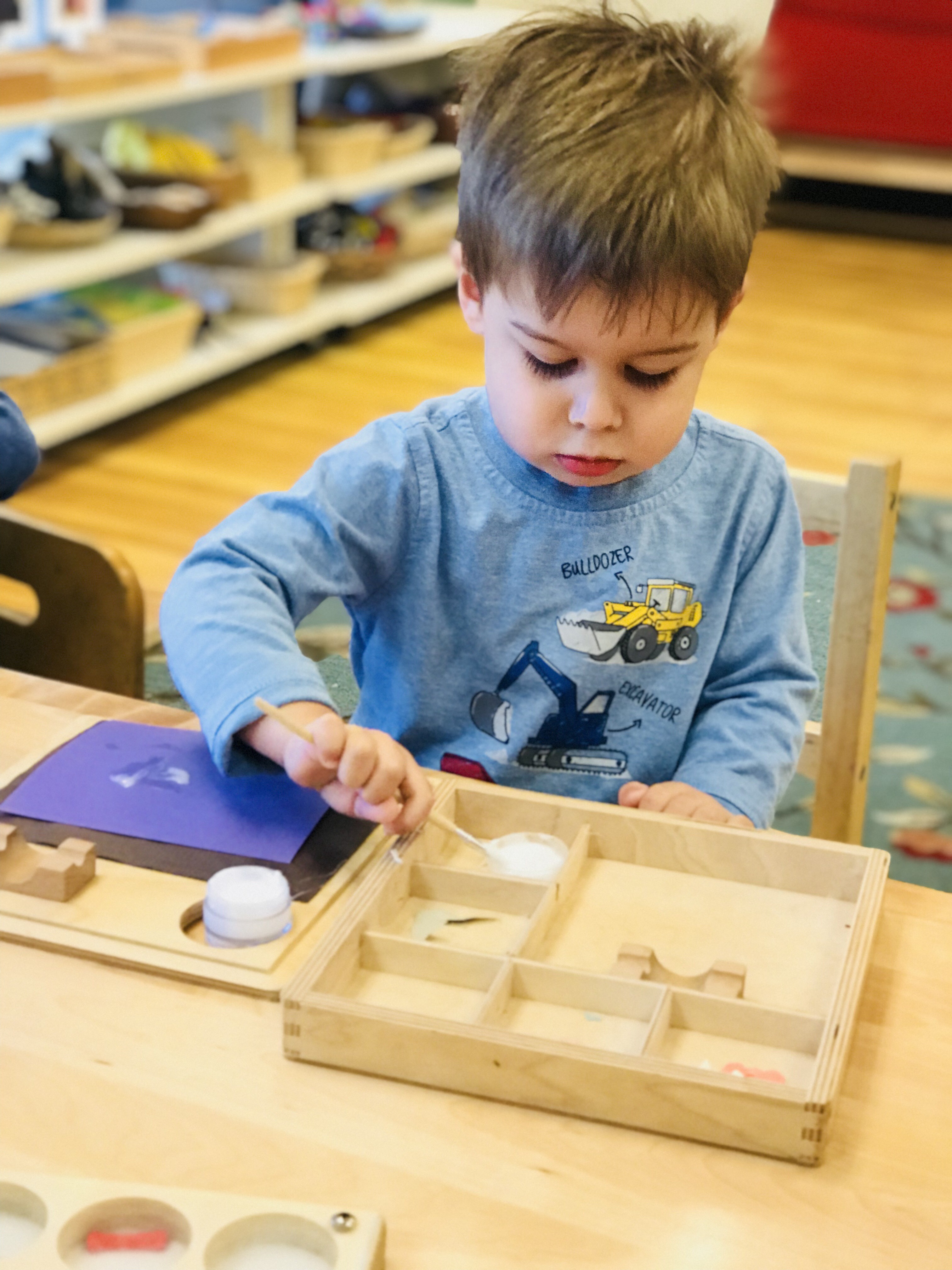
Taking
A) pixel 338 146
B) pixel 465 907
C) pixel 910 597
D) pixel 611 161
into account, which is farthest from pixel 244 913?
pixel 338 146

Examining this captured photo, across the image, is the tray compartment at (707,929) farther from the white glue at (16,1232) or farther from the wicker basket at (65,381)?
the wicker basket at (65,381)

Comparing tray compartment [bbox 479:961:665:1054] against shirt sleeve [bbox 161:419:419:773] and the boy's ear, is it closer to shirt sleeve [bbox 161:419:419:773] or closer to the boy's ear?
shirt sleeve [bbox 161:419:419:773]

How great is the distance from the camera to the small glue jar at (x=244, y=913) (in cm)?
66

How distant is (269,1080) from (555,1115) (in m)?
0.11

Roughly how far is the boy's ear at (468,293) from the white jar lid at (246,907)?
0.36m

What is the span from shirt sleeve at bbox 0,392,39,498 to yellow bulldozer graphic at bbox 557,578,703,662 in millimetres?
545

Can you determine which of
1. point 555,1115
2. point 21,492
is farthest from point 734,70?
point 21,492

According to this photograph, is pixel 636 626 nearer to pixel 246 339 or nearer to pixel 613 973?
pixel 613 973

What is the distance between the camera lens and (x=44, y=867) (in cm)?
68

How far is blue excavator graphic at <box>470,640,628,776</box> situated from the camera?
0.98 meters

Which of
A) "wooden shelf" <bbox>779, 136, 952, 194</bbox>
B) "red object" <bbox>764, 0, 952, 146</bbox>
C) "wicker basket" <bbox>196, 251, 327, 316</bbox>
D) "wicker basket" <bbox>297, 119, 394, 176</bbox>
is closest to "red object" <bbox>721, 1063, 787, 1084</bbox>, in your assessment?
"wicker basket" <bbox>196, 251, 327, 316</bbox>

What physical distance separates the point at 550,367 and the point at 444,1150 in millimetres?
427

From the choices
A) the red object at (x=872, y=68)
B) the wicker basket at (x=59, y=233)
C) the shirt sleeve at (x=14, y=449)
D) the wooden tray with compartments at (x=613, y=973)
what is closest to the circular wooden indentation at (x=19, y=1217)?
A: the wooden tray with compartments at (x=613, y=973)

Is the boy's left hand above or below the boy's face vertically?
below
